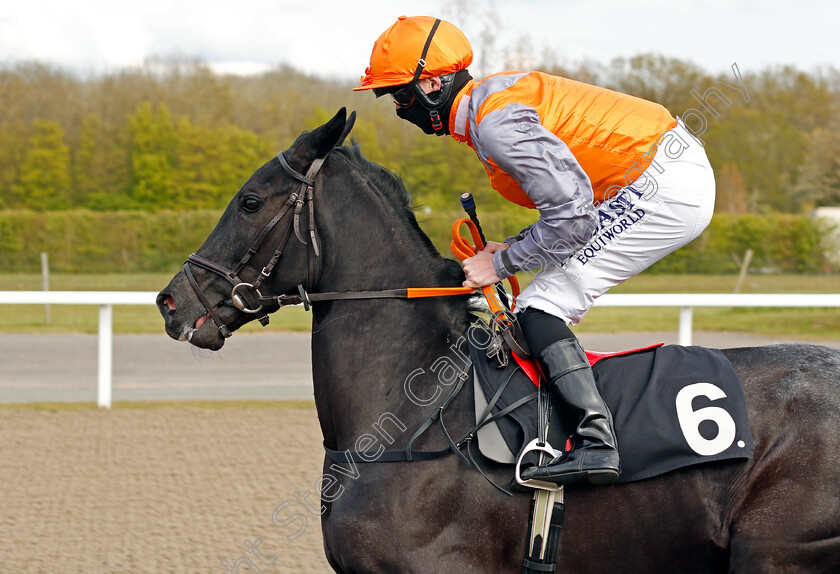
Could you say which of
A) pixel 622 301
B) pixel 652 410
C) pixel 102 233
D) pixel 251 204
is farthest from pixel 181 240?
pixel 652 410

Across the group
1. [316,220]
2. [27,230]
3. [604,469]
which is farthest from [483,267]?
[27,230]

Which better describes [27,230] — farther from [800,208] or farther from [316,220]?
[800,208]

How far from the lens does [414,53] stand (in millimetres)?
2512

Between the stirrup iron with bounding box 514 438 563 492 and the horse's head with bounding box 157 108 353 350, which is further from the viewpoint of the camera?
the horse's head with bounding box 157 108 353 350

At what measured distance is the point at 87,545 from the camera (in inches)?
164

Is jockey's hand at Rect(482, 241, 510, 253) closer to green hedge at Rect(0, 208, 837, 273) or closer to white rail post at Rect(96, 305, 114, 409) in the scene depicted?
white rail post at Rect(96, 305, 114, 409)

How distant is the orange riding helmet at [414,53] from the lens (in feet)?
8.24

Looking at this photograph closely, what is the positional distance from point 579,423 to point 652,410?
0.24m

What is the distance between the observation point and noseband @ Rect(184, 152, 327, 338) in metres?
2.54

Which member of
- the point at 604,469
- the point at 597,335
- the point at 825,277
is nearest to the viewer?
the point at 604,469

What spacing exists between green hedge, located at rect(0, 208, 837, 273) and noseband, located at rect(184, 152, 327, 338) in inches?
622

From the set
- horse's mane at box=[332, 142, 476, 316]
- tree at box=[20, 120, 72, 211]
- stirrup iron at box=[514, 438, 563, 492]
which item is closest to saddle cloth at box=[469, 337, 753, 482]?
stirrup iron at box=[514, 438, 563, 492]

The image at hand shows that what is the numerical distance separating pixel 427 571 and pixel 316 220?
3.67ft

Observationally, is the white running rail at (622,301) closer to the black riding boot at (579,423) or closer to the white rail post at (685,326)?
the white rail post at (685,326)
